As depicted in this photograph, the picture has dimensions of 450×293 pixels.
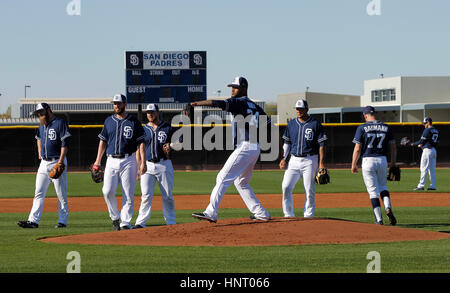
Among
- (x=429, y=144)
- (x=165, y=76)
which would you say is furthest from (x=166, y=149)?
(x=165, y=76)

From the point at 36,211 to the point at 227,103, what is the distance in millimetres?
4317

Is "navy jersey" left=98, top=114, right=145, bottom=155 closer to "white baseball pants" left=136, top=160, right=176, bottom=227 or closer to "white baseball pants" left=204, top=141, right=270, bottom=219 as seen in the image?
"white baseball pants" left=136, top=160, right=176, bottom=227

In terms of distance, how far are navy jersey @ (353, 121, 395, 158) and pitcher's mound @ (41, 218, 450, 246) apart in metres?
1.61

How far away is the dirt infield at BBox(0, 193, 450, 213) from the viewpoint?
1545 centimetres

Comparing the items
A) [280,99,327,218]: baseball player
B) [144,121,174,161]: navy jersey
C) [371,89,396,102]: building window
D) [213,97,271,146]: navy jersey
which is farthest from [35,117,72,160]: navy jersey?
[371,89,396,102]: building window

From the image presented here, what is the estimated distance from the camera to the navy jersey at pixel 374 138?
10.9 meters

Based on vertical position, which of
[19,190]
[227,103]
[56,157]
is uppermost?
[227,103]

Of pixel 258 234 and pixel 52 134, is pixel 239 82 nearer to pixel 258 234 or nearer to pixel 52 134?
pixel 258 234

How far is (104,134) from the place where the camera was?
34.3 feet

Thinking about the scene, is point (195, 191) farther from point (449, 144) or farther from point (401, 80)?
point (401, 80)

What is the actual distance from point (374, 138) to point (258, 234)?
301 centimetres
